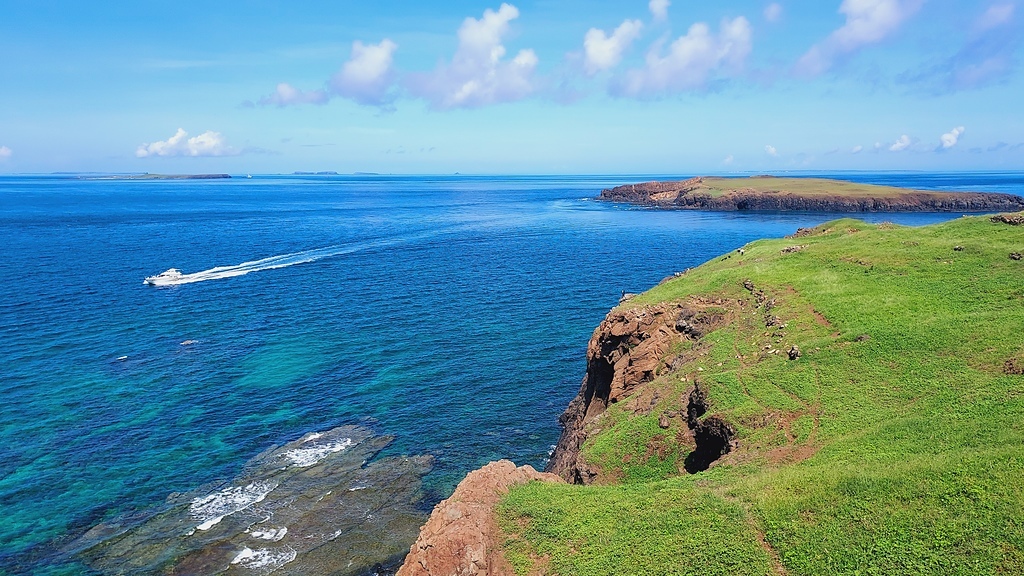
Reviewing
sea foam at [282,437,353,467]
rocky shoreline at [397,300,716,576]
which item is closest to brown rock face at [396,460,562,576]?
rocky shoreline at [397,300,716,576]

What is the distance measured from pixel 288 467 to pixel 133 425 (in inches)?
549

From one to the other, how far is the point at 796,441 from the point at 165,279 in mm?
87469

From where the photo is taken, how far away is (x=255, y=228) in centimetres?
14825

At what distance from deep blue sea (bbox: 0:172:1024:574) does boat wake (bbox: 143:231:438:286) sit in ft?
2.54

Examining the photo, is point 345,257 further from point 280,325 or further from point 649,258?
point 649,258

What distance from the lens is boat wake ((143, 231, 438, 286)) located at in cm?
8519

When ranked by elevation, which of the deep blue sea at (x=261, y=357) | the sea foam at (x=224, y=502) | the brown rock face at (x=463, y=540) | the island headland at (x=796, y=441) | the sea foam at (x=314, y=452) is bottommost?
the sea foam at (x=224, y=502)

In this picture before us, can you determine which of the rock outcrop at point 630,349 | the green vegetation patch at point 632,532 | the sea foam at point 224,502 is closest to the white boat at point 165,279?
the sea foam at point 224,502

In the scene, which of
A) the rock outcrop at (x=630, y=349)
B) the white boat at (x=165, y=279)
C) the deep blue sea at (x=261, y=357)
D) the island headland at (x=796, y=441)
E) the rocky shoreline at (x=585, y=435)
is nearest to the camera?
the island headland at (x=796, y=441)

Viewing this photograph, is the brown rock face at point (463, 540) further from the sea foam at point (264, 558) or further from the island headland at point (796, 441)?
the sea foam at point (264, 558)

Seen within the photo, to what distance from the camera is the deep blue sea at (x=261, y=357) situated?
3784 centimetres

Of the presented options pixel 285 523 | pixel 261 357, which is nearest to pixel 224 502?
pixel 285 523

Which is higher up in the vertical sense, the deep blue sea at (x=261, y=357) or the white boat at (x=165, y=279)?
the white boat at (x=165, y=279)

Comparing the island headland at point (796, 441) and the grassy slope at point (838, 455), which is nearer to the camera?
the grassy slope at point (838, 455)
